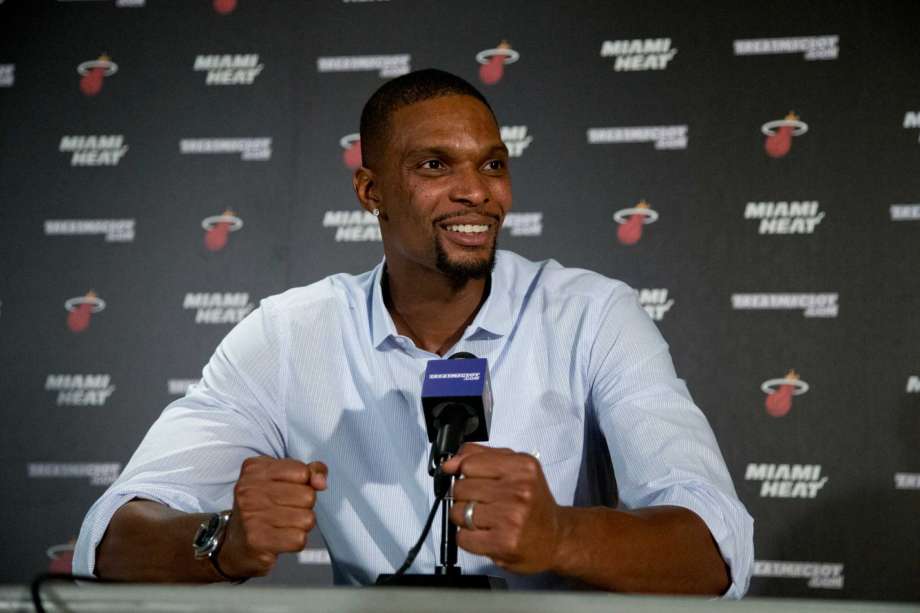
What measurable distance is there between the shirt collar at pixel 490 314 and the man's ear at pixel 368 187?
0.89 feet

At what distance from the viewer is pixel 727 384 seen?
11.1 feet

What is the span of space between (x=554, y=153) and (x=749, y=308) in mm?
925

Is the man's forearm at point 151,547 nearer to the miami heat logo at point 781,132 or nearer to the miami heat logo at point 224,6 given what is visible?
the miami heat logo at point 781,132

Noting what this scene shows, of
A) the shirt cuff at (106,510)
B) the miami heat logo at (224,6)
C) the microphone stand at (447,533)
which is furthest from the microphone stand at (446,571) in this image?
the miami heat logo at (224,6)

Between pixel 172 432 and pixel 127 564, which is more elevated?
pixel 172 432

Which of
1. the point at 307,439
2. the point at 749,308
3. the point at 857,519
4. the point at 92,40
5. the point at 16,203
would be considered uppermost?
the point at 92,40

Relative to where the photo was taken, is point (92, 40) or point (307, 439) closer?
point (307, 439)

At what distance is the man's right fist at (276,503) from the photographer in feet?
3.87

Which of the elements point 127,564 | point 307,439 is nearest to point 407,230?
point 307,439

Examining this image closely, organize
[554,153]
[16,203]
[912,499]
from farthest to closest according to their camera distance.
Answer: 1. [16,203]
2. [554,153]
3. [912,499]

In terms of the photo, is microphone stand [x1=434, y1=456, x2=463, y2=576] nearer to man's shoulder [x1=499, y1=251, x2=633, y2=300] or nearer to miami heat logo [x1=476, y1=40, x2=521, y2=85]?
man's shoulder [x1=499, y1=251, x2=633, y2=300]

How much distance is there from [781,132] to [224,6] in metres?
2.28

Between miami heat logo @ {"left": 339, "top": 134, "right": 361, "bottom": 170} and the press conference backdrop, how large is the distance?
0.04ft

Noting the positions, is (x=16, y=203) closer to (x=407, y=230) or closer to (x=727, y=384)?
(x=407, y=230)
